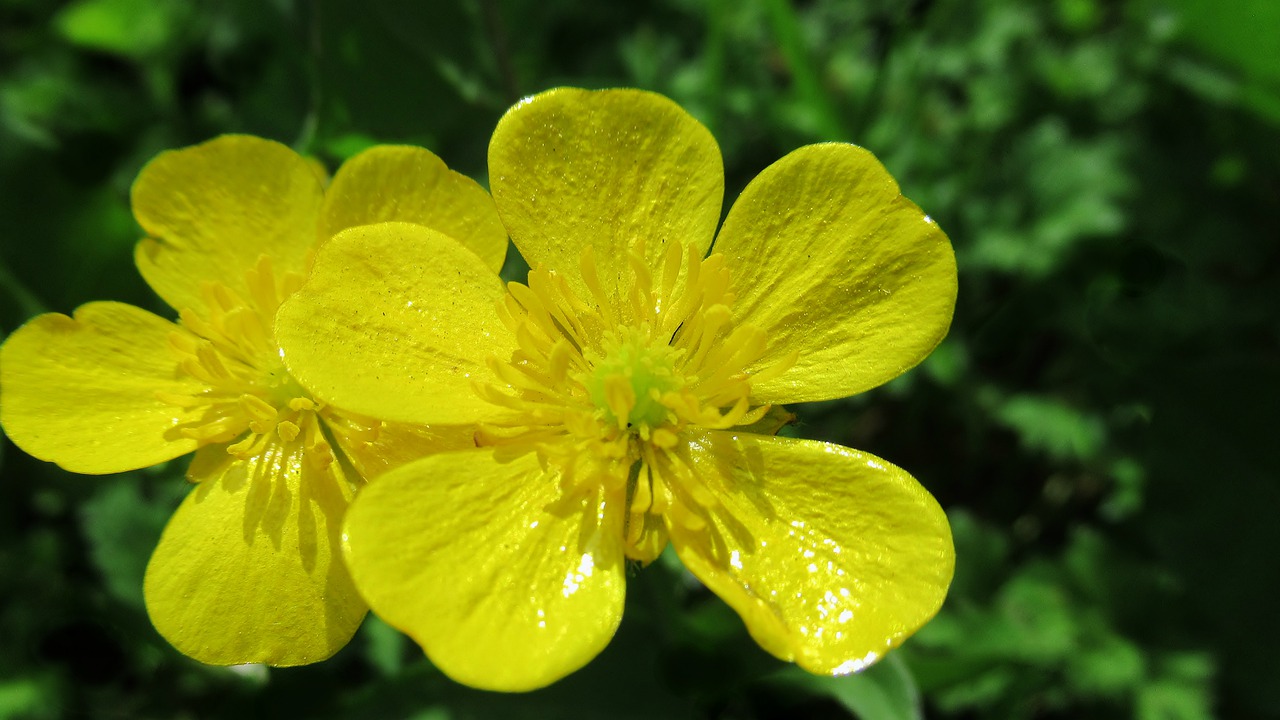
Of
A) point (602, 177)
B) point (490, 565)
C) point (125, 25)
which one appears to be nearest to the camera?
point (490, 565)

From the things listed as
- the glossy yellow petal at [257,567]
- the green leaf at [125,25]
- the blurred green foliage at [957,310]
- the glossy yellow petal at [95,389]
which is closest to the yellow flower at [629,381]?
the glossy yellow petal at [257,567]

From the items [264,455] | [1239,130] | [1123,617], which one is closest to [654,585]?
[264,455]

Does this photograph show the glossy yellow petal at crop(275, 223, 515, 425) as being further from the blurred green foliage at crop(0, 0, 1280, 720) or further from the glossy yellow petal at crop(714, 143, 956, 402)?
the blurred green foliage at crop(0, 0, 1280, 720)

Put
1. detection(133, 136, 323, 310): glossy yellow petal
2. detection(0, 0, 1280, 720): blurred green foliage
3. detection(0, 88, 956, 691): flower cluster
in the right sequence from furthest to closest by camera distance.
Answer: detection(0, 0, 1280, 720): blurred green foliage, detection(133, 136, 323, 310): glossy yellow petal, detection(0, 88, 956, 691): flower cluster

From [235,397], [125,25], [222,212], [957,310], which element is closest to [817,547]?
[235,397]

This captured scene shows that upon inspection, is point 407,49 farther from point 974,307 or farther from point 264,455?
point 974,307

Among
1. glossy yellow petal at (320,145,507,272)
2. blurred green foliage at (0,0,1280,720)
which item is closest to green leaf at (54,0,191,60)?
blurred green foliage at (0,0,1280,720)

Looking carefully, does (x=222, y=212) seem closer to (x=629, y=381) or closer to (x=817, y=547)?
(x=629, y=381)

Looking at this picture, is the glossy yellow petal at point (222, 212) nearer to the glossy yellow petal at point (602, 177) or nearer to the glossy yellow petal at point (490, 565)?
the glossy yellow petal at point (602, 177)
